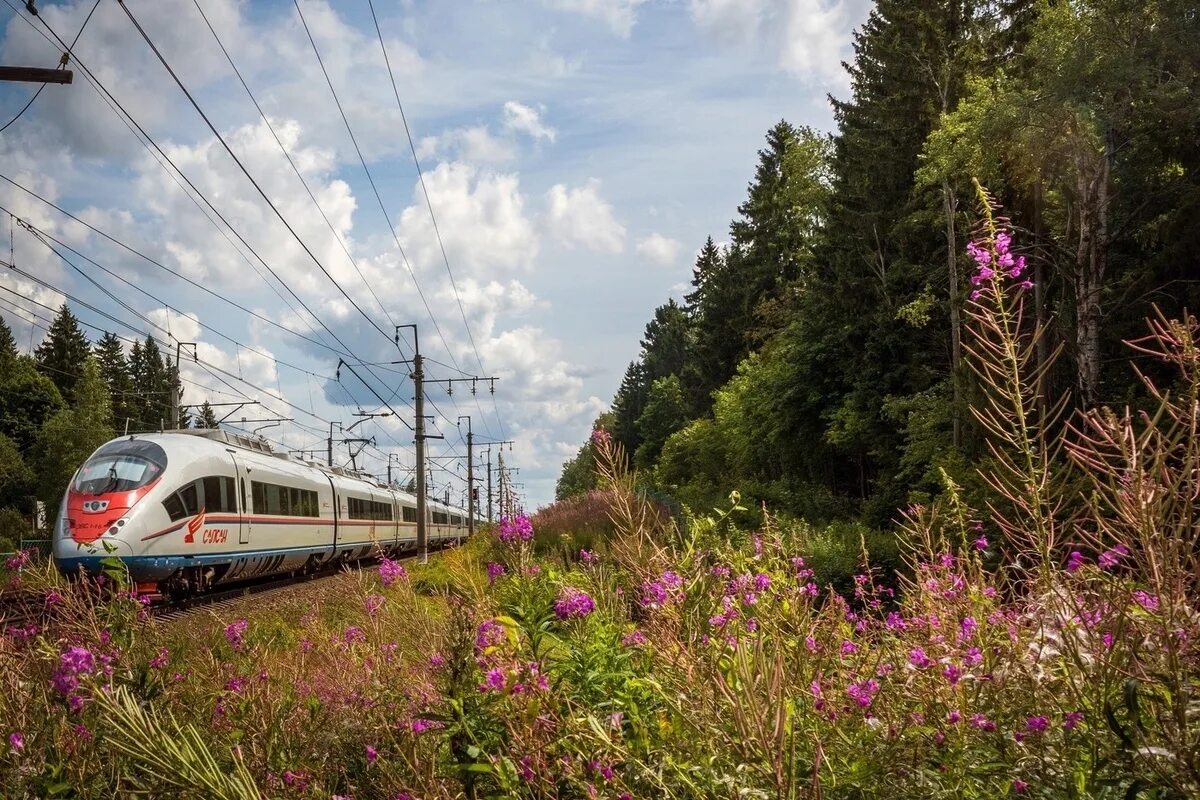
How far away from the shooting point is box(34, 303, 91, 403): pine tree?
6962 cm

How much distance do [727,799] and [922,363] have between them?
83.3ft

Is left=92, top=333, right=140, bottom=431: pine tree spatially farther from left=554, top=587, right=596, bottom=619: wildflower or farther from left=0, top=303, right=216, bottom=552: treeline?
left=554, top=587, right=596, bottom=619: wildflower

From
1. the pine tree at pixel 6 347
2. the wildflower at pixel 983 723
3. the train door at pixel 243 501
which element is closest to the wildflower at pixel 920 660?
the wildflower at pixel 983 723

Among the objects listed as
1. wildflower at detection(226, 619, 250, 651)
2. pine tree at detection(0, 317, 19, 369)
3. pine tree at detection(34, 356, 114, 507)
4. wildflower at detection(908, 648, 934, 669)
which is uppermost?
pine tree at detection(0, 317, 19, 369)

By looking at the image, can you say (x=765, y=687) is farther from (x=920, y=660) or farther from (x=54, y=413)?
(x=54, y=413)

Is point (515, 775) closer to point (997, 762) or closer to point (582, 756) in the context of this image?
point (582, 756)

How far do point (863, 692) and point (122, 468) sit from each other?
49.0 ft

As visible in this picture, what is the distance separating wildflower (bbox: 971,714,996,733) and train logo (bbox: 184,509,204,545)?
1534cm

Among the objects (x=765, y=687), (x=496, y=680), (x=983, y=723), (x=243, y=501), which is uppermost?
(x=243, y=501)

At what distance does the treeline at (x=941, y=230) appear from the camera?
664 inches

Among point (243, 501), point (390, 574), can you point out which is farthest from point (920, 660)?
point (243, 501)

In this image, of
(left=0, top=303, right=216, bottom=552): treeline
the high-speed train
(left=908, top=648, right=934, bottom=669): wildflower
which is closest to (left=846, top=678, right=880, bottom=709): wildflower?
(left=908, top=648, right=934, bottom=669): wildflower

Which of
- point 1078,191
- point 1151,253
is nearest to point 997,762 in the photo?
point 1078,191

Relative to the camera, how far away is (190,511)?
15.4m
